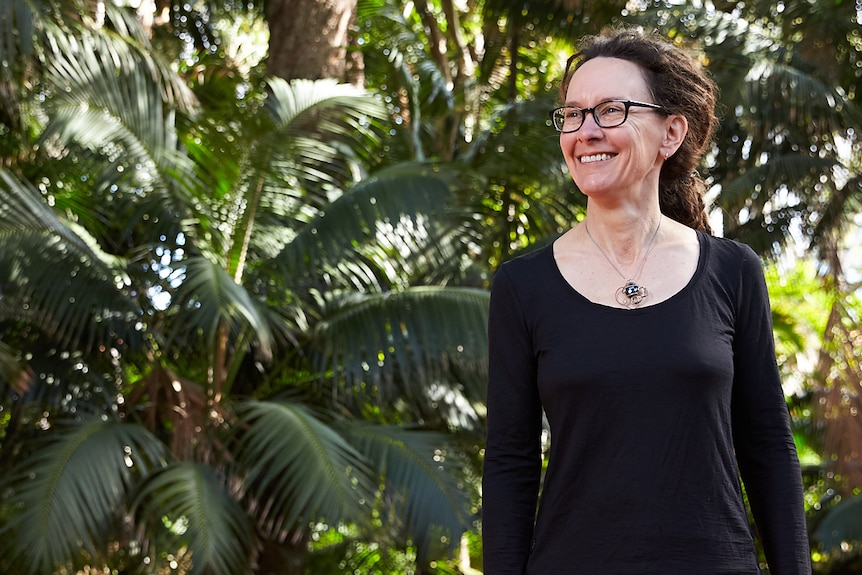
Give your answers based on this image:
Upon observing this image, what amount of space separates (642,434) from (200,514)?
506cm

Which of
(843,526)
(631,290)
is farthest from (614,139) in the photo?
(843,526)

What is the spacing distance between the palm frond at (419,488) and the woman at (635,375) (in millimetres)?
5294

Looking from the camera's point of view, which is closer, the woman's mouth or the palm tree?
the woman's mouth

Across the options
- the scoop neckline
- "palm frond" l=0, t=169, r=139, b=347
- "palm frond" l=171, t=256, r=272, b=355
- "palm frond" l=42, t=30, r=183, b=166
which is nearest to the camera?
the scoop neckline

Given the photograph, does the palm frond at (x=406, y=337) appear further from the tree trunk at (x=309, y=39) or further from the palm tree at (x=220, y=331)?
the tree trunk at (x=309, y=39)

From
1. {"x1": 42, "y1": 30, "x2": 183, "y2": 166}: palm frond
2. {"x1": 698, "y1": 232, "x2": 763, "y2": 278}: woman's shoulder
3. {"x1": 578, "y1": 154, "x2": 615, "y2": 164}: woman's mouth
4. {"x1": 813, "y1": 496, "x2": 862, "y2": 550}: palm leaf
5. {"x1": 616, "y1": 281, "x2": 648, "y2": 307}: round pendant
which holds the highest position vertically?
{"x1": 42, "y1": 30, "x2": 183, "y2": 166}: palm frond

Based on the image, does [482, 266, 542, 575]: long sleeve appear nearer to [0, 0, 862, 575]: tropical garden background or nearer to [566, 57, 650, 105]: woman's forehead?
[566, 57, 650, 105]: woman's forehead

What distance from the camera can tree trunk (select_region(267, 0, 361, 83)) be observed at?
32.8 feet

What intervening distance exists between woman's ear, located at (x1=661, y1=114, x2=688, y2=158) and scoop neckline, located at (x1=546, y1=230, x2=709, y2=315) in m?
0.17

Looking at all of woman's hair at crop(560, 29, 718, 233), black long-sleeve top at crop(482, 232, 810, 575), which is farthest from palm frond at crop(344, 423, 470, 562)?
black long-sleeve top at crop(482, 232, 810, 575)

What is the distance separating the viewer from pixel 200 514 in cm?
652

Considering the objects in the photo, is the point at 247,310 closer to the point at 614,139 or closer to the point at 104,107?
the point at 104,107

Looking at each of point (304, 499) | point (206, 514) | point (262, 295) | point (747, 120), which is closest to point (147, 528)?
point (206, 514)

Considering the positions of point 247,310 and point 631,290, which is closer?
point 631,290
